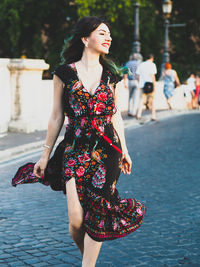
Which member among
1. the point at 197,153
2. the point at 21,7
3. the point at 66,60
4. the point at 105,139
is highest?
the point at 21,7

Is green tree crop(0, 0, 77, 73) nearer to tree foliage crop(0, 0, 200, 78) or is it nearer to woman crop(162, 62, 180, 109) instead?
tree foliage crop(0, 0, 200, 78)

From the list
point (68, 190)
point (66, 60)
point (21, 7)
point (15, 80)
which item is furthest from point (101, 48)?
point (21, 7)

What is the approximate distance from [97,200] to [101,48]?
0.92 metres

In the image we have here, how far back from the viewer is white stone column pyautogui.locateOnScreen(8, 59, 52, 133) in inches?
504

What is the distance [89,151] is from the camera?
12.0 ft

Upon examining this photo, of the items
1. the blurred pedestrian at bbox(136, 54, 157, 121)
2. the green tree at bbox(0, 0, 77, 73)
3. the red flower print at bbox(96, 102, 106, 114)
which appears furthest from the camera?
the green tree at bbox(0, 0, 77, 73)

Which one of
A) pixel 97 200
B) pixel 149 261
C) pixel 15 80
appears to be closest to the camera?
pixel 97 200

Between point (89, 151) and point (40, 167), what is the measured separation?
0.35 meters

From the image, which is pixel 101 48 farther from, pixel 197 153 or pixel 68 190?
pixel 197 153

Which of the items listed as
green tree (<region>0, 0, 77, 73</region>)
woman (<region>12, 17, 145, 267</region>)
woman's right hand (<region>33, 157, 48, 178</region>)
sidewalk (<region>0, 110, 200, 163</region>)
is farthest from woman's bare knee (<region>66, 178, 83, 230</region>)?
green tree (<region>0, 0, 77, 73</region>)

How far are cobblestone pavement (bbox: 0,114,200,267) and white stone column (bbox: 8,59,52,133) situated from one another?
3742 millimetres

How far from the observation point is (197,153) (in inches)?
401

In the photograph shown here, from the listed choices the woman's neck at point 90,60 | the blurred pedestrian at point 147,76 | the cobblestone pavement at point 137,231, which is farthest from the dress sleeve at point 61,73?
the blurred pedestrian at point 147,76

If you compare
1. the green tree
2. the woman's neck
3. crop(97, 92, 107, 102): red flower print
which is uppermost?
the green tree
